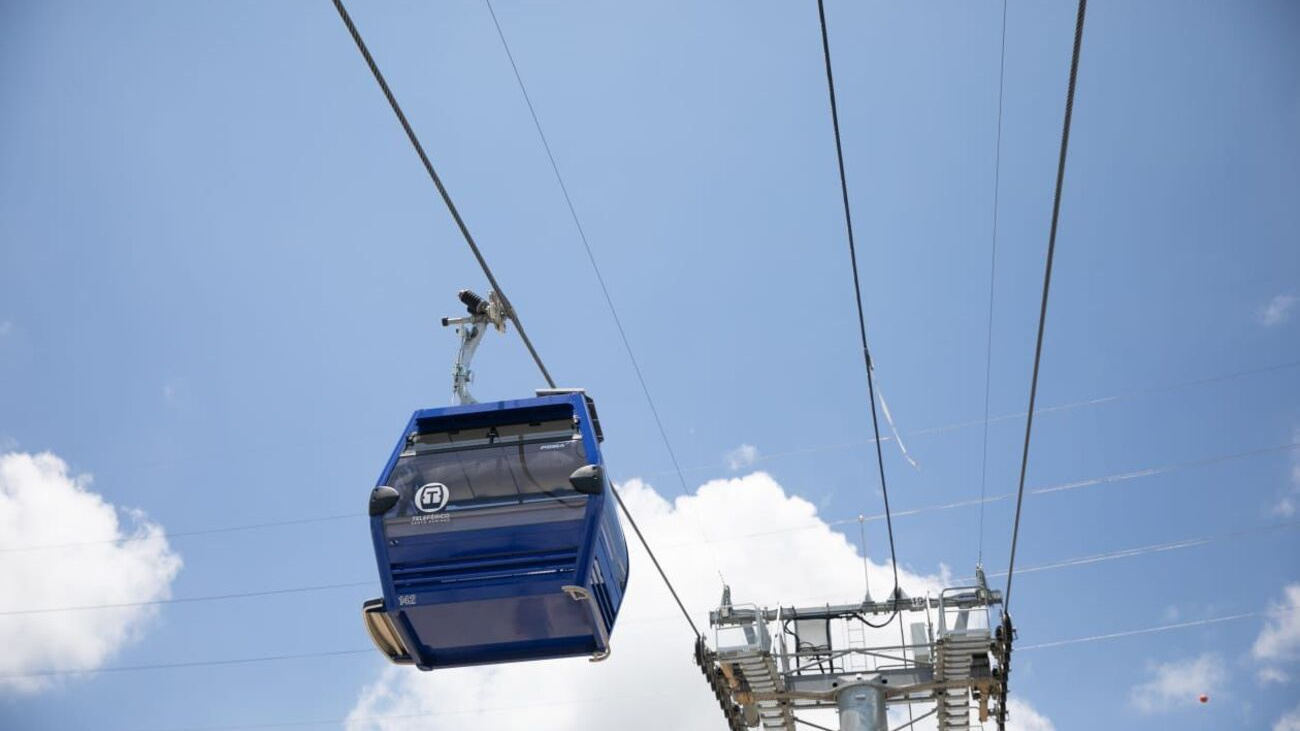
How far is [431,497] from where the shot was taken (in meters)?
8.19

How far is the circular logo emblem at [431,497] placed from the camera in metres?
8.12

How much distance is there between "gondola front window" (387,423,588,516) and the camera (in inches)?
319

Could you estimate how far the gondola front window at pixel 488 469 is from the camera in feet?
26.6

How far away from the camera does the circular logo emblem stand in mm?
8120

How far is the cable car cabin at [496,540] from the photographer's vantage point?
25.7 ft

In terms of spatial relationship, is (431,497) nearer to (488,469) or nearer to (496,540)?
(488,469)

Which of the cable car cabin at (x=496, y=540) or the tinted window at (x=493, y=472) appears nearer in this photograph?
the cable car cabin at (x=496, y=540)

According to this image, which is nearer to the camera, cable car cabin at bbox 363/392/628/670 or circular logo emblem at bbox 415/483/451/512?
cable car cabin at bbox 363/392/628/670

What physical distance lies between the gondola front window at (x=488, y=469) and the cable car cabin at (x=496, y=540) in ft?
0.03

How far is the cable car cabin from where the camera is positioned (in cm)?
782

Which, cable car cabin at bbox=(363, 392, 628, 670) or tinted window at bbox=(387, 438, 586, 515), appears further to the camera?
tinted window at bbox=(387, 438, 586, 515)

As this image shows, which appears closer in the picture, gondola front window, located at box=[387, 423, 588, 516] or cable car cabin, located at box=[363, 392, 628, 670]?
cable car cabin, located at box=[363, 392, 628, 670]

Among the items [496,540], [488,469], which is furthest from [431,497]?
[496,540]

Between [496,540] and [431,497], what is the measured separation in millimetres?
705
